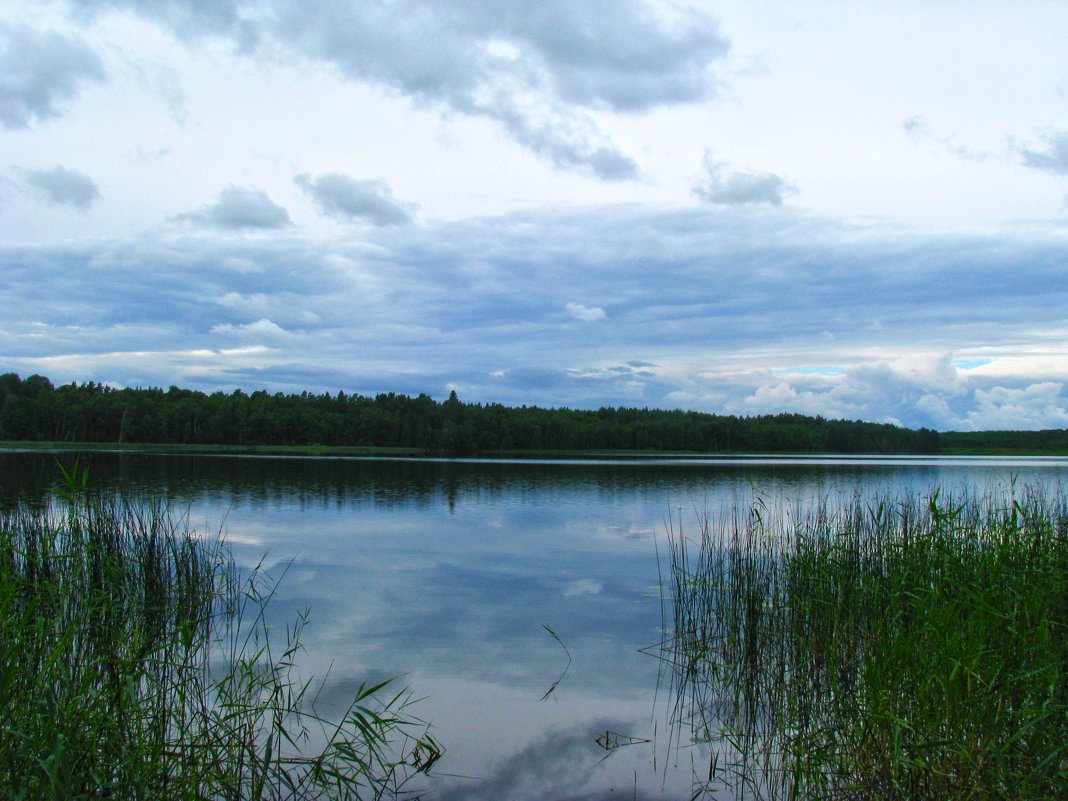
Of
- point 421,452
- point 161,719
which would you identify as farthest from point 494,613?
point 421,452

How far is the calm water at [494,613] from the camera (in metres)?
5.18

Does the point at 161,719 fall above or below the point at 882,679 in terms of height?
below

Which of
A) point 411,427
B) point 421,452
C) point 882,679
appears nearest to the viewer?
point 882,679

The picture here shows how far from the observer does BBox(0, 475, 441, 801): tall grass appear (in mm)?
3510

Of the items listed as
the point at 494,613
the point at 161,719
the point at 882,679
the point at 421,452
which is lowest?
the point at 421,452

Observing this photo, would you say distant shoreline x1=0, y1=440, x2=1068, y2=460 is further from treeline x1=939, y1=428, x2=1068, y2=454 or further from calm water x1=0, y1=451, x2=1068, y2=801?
calm water x1=0, y1=451, x2=1068, y2=801

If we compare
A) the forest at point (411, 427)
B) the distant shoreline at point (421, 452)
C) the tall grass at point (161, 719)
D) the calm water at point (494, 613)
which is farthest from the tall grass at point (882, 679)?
the forest at point (411, 427)

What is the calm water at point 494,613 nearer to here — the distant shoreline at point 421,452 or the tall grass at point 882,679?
the tall grass at point 882,679

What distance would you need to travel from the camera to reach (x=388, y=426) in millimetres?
96000

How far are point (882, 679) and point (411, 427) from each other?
93.3 m

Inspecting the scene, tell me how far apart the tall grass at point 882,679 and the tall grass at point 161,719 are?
243 centimetres

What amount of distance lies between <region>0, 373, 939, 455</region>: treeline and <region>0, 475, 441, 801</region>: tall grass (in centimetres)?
7867

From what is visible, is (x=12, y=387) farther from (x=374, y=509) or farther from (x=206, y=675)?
(x=206, y=675)

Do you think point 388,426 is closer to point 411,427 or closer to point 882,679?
point 411,427
